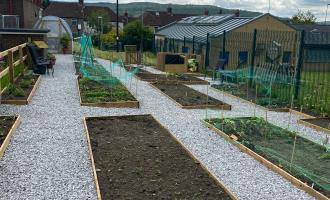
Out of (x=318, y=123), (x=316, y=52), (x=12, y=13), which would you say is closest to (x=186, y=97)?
(x=318, y=123)

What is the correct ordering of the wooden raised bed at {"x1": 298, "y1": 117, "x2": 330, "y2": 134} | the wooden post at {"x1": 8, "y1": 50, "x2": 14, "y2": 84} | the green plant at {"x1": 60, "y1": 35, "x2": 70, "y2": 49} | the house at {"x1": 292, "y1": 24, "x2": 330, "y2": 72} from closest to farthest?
the wooden raised bed at {"x1": 298, "y1": 117, "x2": 330, "y2": 134} → the wooden post at {"x1": 8, "y1": 50, "x2": 14, "y2": 84} → the house at {"x1": 292, "y1": 24, "x2": 330, "y2": 72} → the green plant at {"x1": 60, "y1": 35, "x2": 70, "y2": 49}

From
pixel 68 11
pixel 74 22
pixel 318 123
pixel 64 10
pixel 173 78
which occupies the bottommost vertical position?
pixel 318 123

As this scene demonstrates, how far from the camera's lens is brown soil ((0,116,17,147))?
22.7ft

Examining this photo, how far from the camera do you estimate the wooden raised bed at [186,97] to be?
418 inches

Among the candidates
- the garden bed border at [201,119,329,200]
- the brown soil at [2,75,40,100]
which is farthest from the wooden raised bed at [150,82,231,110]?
the brown soil at [2,75,40,100]

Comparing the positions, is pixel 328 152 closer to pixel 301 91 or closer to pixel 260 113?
pixel 260 113

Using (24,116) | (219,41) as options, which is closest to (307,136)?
(24,116)

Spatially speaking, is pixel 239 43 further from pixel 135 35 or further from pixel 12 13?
pixel 135 35

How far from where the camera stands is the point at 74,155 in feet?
21.0

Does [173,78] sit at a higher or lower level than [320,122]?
higher

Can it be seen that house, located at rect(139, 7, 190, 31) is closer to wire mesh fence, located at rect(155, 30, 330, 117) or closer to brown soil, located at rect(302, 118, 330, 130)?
wire mesh fence, located at rect(155, 30, 330, 117)

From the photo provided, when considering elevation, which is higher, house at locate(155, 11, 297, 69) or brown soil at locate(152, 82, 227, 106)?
house at locate(155, 11, 297, 69)

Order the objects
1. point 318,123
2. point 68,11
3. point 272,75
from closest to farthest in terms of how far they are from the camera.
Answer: point 318,123 → point 272,75 → point 68,11

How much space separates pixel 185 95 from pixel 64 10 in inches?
2551
